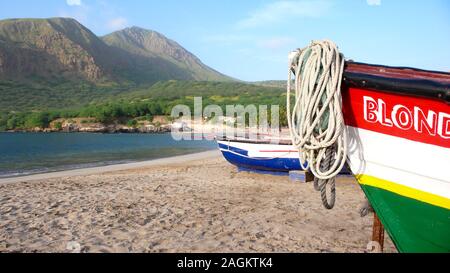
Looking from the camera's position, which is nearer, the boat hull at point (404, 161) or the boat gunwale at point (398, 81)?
the boat gunwale at point (398, 81)

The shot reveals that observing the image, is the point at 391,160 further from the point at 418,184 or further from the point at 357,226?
the point at 357,226

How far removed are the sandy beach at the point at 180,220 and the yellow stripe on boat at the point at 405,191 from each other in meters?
2.04

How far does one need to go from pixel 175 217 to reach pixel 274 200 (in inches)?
115

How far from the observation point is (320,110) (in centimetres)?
366

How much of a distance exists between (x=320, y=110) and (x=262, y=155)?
32.5 feet

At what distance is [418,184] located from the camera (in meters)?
3.73

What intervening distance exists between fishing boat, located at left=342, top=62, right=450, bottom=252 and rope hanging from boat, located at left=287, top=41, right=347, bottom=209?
0.21 meters

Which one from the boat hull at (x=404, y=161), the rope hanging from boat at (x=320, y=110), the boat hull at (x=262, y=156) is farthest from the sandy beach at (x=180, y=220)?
the rope hanging from boat at (x=320, y=110)

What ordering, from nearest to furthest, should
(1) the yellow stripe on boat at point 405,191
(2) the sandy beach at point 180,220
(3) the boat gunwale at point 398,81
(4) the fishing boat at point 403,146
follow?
1. (3) the boat gunwale at point 398,81
2. (4) the fishing boat at point 403,146
3. (1) the yellow stripe on boat at point 405,191
4. (2) the sandy beach at point 180,220

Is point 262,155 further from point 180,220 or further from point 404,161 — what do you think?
point 404,161

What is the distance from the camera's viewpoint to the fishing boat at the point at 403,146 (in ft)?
11.5

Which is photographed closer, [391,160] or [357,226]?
[391,160]

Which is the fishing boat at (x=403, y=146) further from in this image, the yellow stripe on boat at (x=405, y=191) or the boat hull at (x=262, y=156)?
the boat hull at (x=262, y=156)
